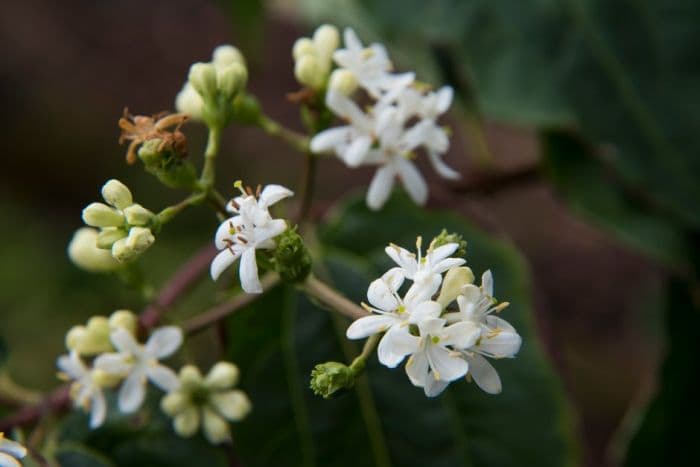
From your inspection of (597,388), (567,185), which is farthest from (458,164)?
(567,185)

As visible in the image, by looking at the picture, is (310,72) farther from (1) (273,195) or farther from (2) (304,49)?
(1) (273,195)

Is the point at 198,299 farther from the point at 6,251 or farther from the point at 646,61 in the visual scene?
the point at 646,61

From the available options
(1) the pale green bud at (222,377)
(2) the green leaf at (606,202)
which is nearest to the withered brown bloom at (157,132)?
(1) the pale green bud at (222,377)

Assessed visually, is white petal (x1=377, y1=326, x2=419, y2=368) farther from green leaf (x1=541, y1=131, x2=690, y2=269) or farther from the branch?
green leaf (x1=541, y1=131, x2=690, y2=269)

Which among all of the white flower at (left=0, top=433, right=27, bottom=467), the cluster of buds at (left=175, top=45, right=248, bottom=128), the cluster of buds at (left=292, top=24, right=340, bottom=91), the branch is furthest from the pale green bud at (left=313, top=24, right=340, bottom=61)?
A: the white flower at (left=0, top=433, right=27, bottom=467)

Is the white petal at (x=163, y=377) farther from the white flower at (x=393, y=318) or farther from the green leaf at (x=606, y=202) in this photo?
the green leaf at (x=606, y=202)
